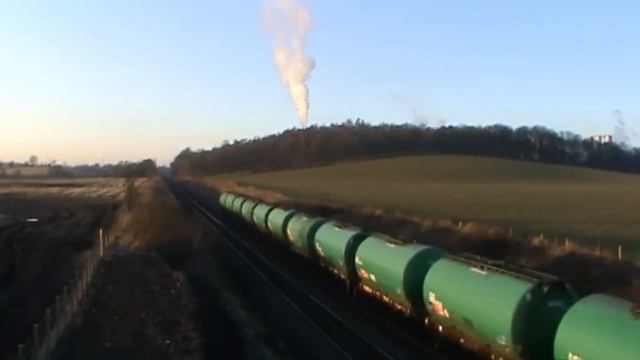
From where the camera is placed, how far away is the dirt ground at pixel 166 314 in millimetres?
21328

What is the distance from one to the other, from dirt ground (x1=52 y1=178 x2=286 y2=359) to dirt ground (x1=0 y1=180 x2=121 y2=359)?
220 centimetres

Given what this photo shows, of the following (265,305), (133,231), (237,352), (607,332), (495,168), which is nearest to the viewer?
(607,332)

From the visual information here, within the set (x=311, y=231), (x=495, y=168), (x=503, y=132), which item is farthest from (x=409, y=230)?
(x=503, y=132)

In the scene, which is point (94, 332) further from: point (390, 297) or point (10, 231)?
point (10, 231)

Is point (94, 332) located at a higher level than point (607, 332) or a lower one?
lower

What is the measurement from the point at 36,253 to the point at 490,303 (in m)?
40.9

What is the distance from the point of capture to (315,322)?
1008 inches

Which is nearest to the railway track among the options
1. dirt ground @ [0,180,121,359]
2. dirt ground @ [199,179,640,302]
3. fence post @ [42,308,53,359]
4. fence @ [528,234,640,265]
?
dirt ground @ [199,179,640,302]

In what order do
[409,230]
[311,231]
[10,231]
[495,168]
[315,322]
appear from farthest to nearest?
[495,168] → [10,231] → [409,230] → [311,231] → [315,322]

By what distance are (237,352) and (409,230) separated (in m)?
31.6

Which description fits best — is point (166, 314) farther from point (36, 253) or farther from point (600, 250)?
point (36, 253)

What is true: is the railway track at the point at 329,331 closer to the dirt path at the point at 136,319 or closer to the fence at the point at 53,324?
the dirt path at the point at 136,319

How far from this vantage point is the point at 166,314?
26906 mm

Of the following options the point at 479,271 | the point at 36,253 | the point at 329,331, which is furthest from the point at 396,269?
the point at 36,253
